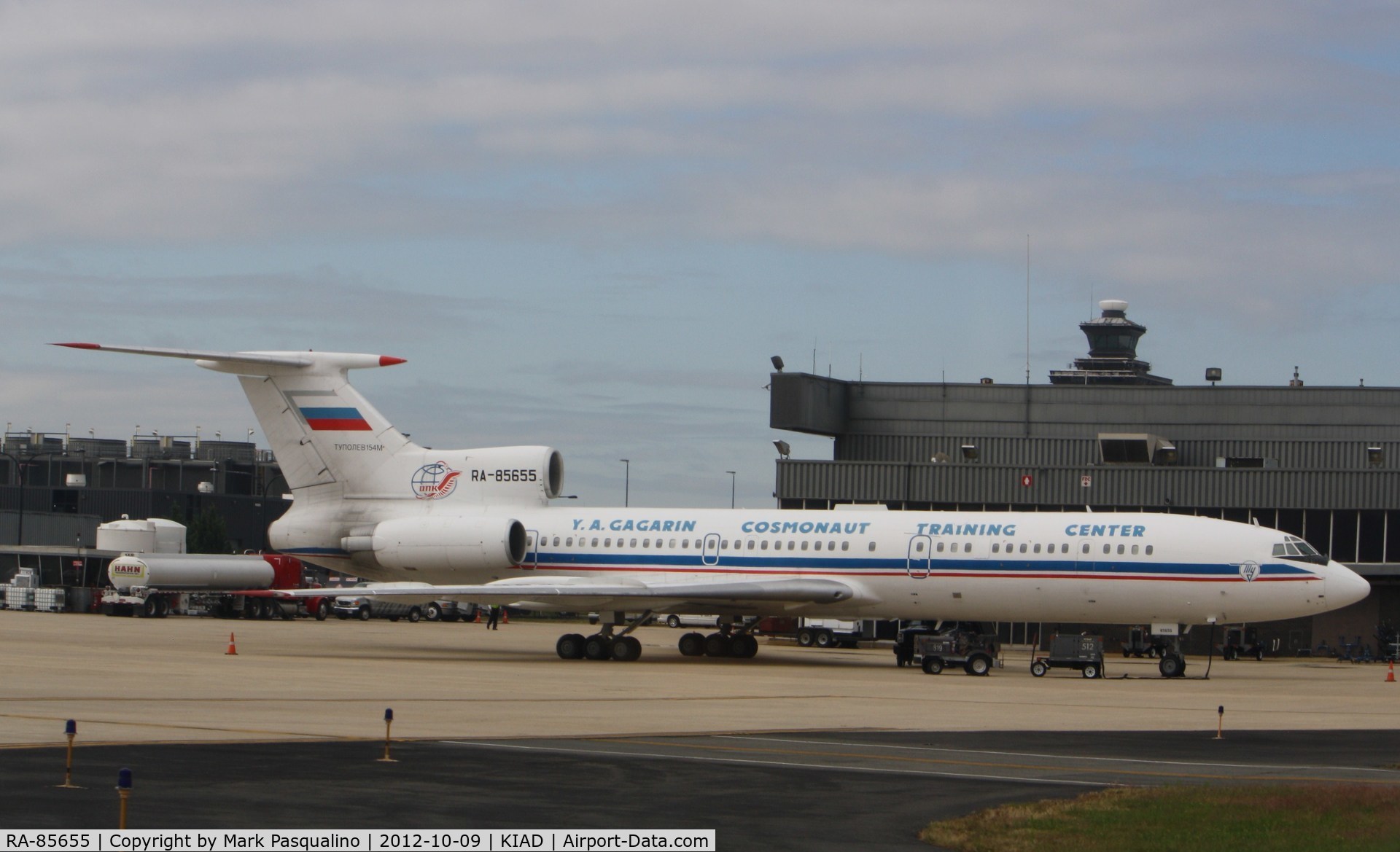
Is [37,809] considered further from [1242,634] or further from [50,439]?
[50,439]

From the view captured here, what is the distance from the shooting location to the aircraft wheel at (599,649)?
41.2 meters

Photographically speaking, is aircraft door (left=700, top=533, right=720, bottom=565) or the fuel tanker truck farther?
the fuel tanker truck

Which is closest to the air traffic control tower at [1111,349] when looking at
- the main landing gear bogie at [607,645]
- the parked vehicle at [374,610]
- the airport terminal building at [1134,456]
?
the airport terminal building at [1134,456]

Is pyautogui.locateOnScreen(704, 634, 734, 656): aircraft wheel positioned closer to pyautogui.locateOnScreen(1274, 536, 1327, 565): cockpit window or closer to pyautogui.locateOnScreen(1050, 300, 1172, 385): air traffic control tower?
pyautogui.locateOnScreen(1274, 536, 1327, 565): cockpit window

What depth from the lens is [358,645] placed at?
46562mm

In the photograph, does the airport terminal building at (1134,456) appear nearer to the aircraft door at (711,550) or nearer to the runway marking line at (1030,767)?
the aircraft door at (711,550)

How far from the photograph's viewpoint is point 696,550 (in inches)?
1655

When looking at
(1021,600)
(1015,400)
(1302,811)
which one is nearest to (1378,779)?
(1302,811)

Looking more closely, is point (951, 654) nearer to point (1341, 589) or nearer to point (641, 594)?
point (641, 594)

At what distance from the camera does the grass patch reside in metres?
13.3

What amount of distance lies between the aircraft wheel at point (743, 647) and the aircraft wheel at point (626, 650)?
9.86 feet

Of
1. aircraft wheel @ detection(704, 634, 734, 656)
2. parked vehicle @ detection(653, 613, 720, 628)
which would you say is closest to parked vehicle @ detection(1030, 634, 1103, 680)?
aircraft wheel @ detection(704, 634, 734, 656)

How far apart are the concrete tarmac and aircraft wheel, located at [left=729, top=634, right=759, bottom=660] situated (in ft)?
11.4

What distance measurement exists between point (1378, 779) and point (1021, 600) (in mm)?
20752
